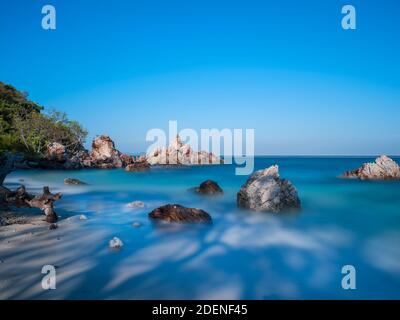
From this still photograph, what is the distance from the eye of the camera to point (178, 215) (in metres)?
11.4

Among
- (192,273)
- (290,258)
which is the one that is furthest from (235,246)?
(192,273)

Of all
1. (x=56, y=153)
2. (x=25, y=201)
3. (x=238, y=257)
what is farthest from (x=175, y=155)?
(x=238, y=257)

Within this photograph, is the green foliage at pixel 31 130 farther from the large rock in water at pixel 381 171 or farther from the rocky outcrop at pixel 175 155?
the large rock in water at pixel 381 171

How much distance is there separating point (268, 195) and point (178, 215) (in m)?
4.72

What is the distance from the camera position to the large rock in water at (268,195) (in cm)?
1403

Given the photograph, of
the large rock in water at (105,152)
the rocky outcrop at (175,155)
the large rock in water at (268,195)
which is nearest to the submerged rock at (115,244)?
the large rock in water at (268,195)

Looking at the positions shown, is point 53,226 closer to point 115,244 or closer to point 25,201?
point 115,244

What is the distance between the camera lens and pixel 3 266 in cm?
648

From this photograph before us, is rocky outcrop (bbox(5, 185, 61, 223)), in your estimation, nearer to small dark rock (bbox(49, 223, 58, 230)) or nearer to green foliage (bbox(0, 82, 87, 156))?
small dark rock (bbox(49, 223, 58, 230))

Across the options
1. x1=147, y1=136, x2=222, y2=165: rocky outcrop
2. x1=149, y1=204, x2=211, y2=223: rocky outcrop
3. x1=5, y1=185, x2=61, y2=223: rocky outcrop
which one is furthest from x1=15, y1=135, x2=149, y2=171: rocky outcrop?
x1=149, y1=204, x2=211, y2=223: rocky outcrop

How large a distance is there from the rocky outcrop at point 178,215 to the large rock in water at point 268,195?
10.9ft

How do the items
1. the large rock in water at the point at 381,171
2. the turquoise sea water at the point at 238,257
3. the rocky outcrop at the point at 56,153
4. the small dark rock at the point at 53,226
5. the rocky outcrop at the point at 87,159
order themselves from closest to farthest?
the turquoise sea water at the point at 238,257, the small dark rock at the point at 53,226, the large rock in water at the point at 381,171, the rocky outcrop at the point at 87,159, the rocky outcrop at the point at 56,153

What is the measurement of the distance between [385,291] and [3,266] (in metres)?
8.11
